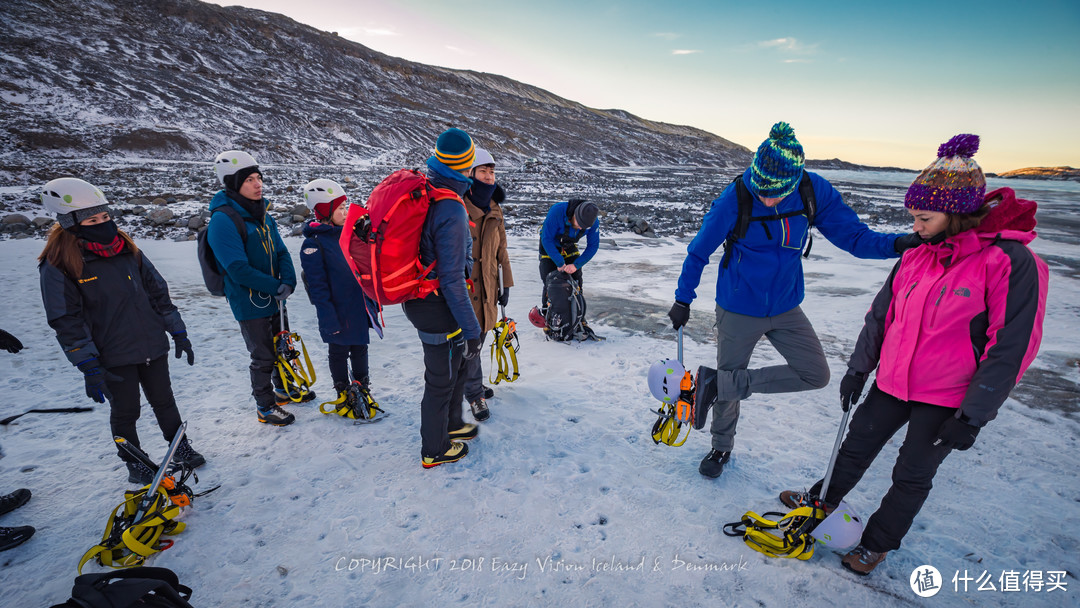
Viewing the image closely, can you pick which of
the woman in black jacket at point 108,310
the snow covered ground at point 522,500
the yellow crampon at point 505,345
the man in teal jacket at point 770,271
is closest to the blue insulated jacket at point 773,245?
the man in teal jacket at point 770,271

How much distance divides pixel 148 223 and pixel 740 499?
16.3 metres

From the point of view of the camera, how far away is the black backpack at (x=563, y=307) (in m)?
5.90

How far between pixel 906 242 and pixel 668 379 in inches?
63.8

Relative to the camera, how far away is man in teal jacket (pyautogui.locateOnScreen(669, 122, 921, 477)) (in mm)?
3002

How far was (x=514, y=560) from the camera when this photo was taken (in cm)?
267

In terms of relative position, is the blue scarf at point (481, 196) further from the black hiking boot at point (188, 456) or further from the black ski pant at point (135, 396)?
the black hiking boot at point (188, 456)

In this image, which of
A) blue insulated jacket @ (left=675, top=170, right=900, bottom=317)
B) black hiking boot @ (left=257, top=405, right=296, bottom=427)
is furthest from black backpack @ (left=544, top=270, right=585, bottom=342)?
black hiking boot @ (left=257, top=405, right=296, bottom=427)

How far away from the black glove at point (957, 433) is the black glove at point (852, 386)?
0.49m

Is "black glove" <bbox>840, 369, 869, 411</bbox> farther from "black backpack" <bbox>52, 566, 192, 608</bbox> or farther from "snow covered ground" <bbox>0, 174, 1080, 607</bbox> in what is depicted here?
"black backpack" <bbox>52, 566, 192, 608</bbox>

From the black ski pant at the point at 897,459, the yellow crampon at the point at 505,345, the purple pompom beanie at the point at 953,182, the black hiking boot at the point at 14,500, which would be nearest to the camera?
the purple pompom beanie at the point at 953,182

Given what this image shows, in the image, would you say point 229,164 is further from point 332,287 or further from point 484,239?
point 484,239

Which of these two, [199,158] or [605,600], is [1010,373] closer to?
[605,600]

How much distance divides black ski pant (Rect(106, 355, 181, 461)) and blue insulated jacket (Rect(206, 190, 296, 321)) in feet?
2.18

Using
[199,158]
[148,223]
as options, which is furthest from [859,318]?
[199,158]
